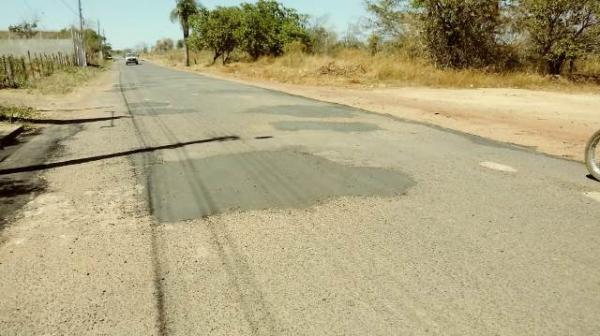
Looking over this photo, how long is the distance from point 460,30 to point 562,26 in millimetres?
4601

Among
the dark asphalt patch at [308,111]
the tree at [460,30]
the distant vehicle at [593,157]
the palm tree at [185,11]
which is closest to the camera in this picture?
the distant vehicle at [593,157]

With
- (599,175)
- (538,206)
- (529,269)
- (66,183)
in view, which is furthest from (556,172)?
(66,183)

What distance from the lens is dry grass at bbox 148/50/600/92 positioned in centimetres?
2020

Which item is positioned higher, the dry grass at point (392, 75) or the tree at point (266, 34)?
the tree at point (266, 34)

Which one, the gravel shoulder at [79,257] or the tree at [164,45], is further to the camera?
the tree at [164,45]

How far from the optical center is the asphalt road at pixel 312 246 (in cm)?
275

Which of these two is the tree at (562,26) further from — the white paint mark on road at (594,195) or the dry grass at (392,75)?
the white paint mark on road at (594,195)

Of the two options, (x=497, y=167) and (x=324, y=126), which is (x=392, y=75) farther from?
(x=497, y=167)

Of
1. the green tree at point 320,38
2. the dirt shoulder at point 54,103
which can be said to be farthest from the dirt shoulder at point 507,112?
the green tree at point 320,38

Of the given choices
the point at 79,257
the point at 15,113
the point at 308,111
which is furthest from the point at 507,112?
the point at 15,113

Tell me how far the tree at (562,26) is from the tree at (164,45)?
145189mm

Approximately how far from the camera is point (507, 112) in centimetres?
1247

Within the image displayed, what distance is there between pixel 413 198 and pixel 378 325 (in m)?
2.46

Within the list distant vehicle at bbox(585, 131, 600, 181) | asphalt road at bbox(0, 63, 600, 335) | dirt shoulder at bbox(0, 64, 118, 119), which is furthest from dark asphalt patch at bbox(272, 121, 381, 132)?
dirt shoulder at bbox(0, 64, 118, 119)
